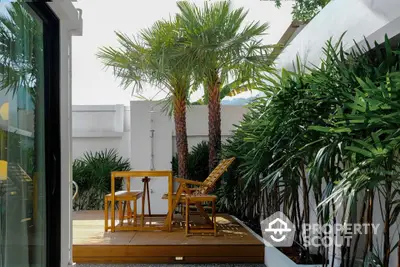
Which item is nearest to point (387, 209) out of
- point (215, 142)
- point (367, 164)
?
point (367, 164)

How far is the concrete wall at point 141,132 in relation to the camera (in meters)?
7.42

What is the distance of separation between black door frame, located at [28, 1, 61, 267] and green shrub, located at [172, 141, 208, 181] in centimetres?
483

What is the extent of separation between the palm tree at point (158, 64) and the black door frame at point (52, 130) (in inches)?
116

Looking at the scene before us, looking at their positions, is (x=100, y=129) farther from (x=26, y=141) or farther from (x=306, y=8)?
(x=26, y=141)

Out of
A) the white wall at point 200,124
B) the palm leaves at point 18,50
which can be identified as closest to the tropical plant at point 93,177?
the white wall at point 200,124

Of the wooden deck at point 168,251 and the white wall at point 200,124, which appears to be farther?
the white wall at point 200,124

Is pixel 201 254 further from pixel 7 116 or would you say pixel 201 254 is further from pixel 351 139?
pixel 7 116

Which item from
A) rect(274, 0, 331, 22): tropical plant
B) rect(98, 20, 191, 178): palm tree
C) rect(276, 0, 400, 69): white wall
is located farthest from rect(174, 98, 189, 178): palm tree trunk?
rect(274, 0, 331, 22): tropical plant

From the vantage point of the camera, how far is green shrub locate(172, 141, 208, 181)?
745 centimetres

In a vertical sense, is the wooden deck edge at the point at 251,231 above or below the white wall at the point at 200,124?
below

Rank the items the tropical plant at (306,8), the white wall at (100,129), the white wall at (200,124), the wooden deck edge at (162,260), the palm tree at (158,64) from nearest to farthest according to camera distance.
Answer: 1. the wooden deck edge at (162,260)
2. the palm tree at (158,64)
3. the white wall at (200,124)
4. the white wall at (100,129)
5. the tropical plant at (306,8)

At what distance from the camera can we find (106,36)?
755 cm

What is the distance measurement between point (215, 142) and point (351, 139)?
4.21 meters

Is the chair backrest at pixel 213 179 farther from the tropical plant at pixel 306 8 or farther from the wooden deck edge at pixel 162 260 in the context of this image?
the tropical plant at pixel 306 8
